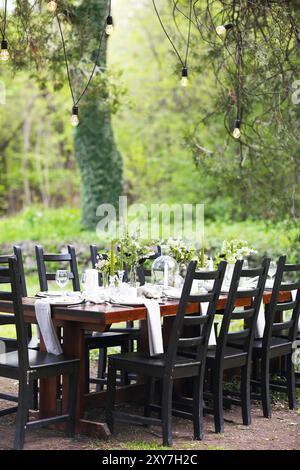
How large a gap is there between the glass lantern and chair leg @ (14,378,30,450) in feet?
5.51

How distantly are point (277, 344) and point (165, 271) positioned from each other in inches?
41.0

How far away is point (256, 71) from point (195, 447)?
14.7ft

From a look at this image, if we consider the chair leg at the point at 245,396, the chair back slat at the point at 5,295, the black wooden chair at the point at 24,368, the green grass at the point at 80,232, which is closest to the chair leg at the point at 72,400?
the black wooden chair at the point at 24,368

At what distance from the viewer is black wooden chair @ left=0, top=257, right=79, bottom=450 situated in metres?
4.74

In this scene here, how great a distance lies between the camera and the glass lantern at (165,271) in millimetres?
6121

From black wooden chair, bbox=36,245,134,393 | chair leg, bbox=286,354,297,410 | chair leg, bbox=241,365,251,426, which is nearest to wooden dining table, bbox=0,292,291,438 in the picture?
black wooden chair, bbox=36,245,134,393

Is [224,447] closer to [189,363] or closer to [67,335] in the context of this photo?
[189,363]

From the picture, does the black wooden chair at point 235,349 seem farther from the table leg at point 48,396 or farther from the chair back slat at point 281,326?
the table leg at point 48,396

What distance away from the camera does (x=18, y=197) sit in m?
27.6

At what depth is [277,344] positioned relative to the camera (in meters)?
6.11

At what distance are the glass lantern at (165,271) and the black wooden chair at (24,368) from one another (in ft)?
4.32

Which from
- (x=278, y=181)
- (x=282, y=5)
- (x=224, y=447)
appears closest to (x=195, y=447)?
(x=224, y=447)

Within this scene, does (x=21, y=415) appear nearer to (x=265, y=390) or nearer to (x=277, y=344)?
(x=265, y=390)

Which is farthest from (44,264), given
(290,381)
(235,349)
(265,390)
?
(290,381)
